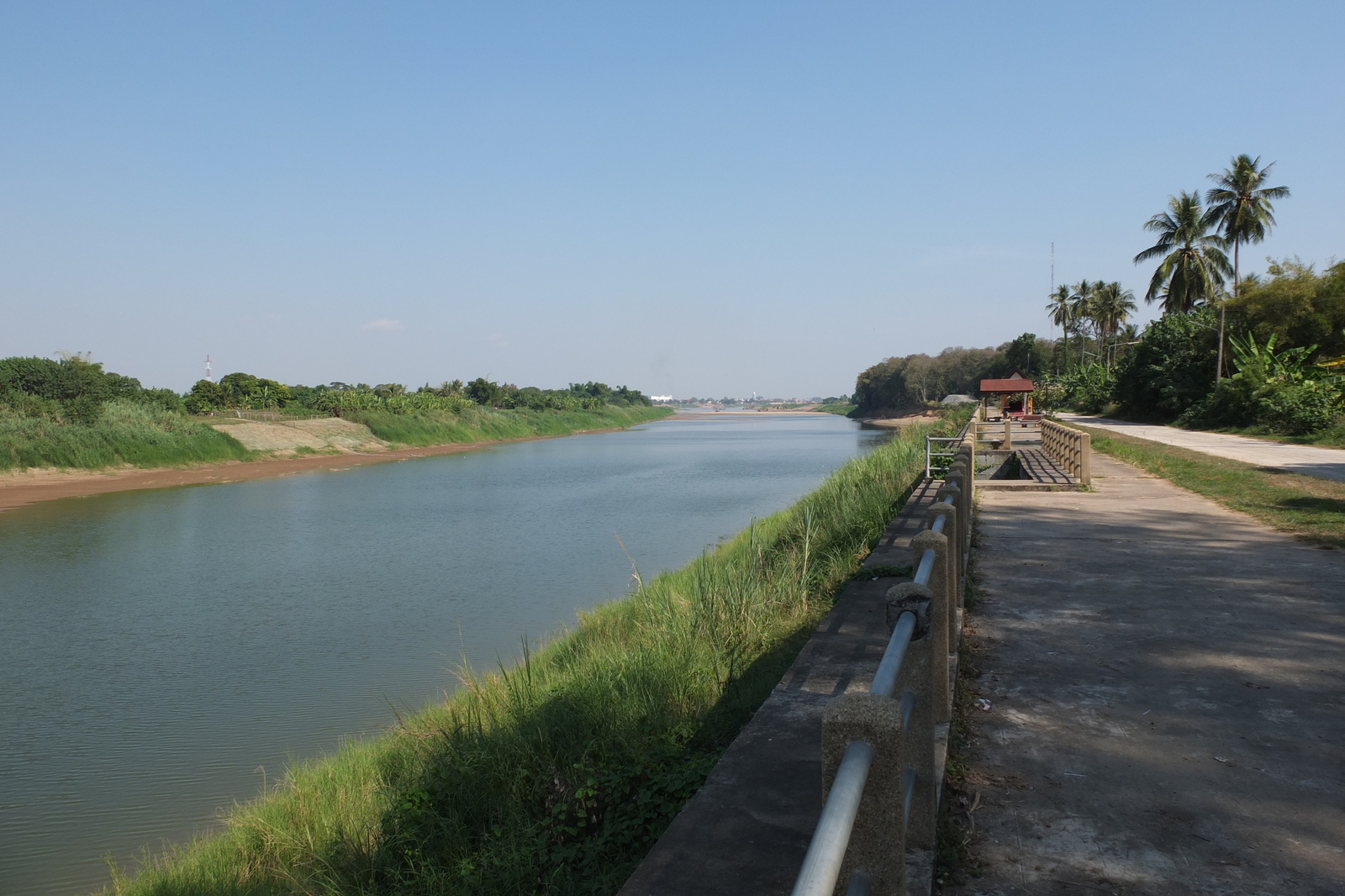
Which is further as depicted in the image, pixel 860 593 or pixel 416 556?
pixel 416 556

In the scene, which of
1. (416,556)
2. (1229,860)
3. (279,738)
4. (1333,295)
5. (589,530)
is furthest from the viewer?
(1333,295)

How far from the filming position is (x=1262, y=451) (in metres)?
20.8

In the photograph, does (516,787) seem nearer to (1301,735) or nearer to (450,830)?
(450,830)

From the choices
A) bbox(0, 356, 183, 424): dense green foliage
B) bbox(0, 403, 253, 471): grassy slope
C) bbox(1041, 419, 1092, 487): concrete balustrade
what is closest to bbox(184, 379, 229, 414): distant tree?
bbox(0, 356, 183, 424): dense green foliage

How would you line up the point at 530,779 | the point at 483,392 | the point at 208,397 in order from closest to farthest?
the point at 530,779
the point at 208,397
the point at 483,392

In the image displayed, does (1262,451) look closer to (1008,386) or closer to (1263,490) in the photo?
(1263,490)

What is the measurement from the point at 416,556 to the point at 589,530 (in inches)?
183

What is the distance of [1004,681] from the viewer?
16.5 feet

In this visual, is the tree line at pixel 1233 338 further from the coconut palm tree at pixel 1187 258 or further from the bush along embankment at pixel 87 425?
the bush along embankment at pixel 87 425

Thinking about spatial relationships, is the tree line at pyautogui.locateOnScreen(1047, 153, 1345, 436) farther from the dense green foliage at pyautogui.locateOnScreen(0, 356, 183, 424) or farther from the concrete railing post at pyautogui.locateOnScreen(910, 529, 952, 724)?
the dense green foliage at pyautogui.locateOnScreen(0, 356, 183, 424)

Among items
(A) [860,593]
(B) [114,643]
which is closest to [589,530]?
(B) [114,643]

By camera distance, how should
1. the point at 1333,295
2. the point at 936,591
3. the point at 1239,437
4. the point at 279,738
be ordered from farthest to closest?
the point at 1333,295 → the point at 1239,437 → the point at 279,738 → the point at 936,591

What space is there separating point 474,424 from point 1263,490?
65107 mm

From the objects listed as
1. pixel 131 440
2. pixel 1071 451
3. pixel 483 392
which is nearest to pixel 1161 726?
pixel 1071 451
